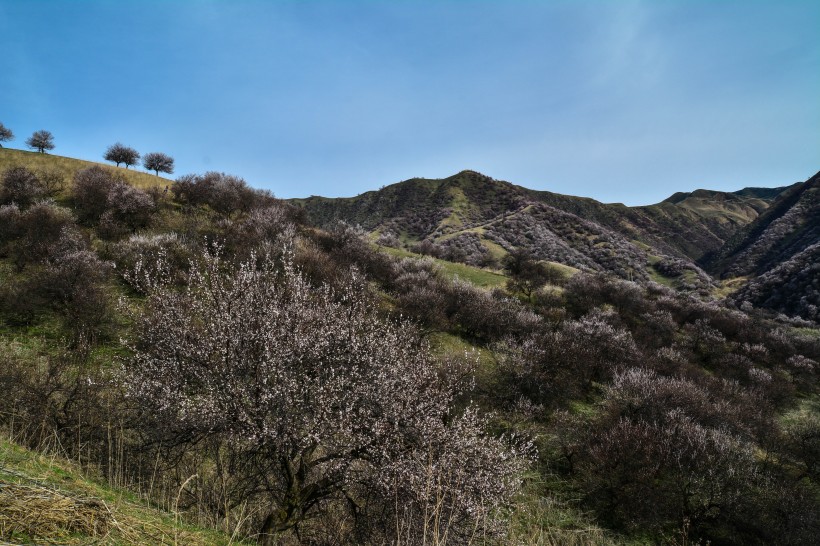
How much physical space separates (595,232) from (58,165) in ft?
372

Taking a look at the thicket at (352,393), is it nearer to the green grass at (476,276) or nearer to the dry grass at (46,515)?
the dry grass at (46,515)

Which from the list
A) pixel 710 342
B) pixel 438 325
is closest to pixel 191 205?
pixel 438 325

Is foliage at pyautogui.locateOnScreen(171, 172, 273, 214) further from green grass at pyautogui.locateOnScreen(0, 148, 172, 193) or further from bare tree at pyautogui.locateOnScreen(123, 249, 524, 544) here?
bare tree at pyautogui.locateOnScreen(123, 249, 524, 544)

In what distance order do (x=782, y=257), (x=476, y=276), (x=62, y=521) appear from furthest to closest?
1. (x=782, y=257)
2. (x=476, y=276)
3. (x=62, y=521)

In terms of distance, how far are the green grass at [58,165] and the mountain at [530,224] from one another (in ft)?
72.8

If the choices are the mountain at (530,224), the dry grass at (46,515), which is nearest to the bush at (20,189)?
the mountain at (530,224)

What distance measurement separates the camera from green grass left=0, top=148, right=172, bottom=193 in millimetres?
35875

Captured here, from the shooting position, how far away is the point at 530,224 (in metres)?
100

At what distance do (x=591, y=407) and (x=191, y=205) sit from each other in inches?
1593

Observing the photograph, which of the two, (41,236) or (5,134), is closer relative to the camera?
(41,236)

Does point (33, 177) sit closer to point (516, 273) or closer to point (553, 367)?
point (553, 367)

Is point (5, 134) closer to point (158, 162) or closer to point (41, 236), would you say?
point (158, 162)

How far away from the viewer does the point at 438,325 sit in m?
28.2

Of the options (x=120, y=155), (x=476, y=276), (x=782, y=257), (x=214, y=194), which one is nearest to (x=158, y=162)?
(x=120, y=155)
